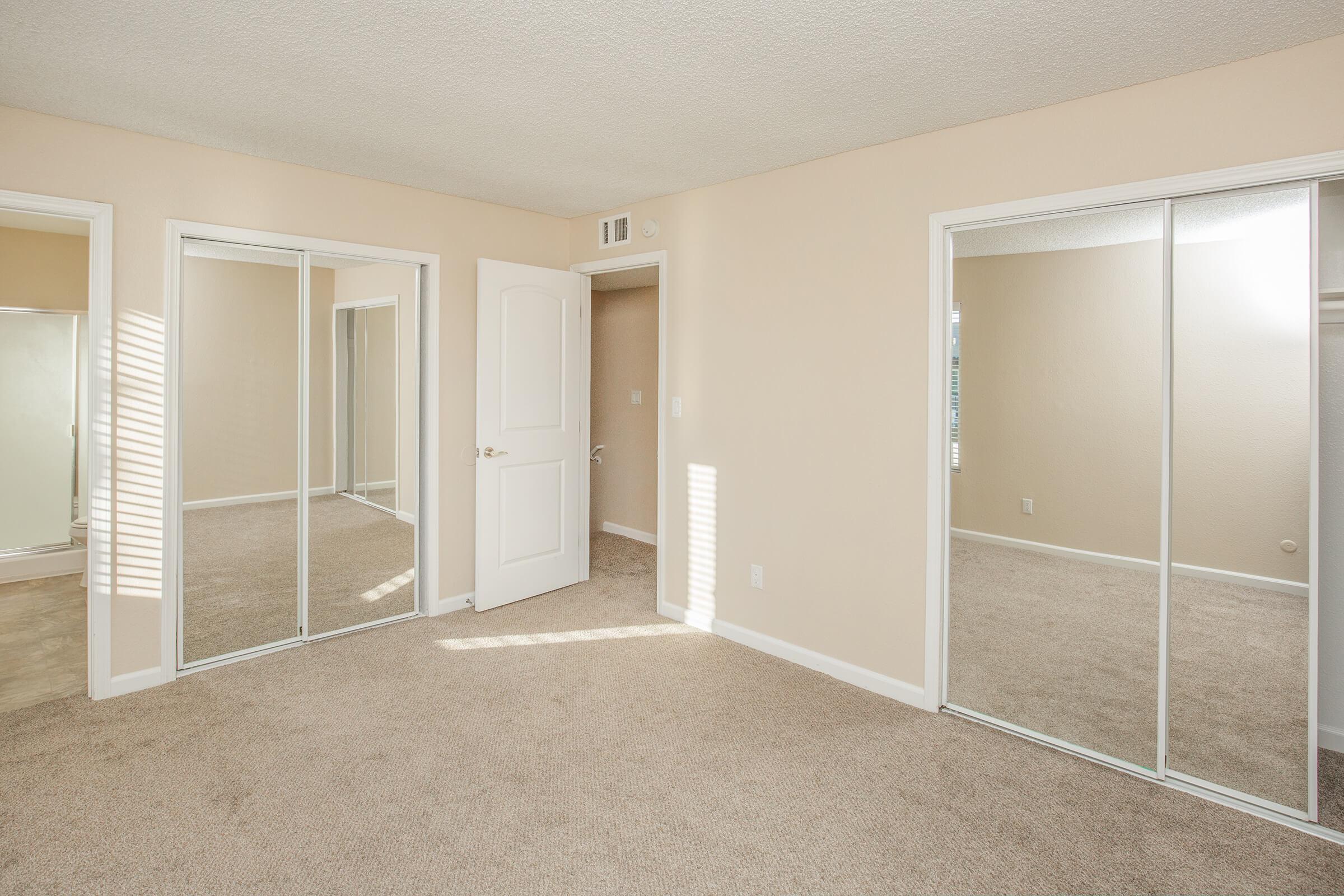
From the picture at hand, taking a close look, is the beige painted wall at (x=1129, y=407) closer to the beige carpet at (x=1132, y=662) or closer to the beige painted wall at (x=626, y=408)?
the beige carpet at (x=1132, y=662)

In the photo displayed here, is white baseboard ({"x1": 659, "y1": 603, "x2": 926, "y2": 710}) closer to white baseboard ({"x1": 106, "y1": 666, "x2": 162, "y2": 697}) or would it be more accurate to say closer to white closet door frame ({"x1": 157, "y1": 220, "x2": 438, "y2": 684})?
white closet door frame ({"x1": 157, "y1": 220, "x2": 438, "y2": 684})

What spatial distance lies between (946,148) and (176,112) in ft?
10.4

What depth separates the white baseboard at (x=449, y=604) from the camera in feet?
13.3

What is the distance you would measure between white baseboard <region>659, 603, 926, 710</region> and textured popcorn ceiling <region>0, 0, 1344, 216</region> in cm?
241

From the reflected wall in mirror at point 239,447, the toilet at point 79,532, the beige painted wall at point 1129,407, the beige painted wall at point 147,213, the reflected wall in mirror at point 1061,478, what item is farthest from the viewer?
the toilet at point 79,532

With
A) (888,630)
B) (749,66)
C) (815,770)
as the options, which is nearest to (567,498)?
(888,630)

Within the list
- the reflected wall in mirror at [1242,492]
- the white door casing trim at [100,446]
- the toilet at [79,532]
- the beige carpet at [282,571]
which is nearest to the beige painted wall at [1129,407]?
the reflected wall in mirror at [1242,492]

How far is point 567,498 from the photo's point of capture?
4.57 meters

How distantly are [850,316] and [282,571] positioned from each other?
3.17m

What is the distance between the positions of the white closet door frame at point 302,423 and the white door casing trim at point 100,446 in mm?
201

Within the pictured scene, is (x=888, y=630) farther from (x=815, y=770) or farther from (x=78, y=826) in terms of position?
(x=78, y=826)

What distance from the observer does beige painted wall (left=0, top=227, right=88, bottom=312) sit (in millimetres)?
4008

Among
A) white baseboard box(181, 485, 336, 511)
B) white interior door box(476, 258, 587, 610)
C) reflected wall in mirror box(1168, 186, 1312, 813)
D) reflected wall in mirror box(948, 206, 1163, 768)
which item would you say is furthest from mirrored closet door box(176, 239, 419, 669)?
reflected wall in mirror box(1168, 186, 1312, 813)

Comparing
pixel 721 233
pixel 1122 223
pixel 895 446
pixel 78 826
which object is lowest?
pixel 78 826
